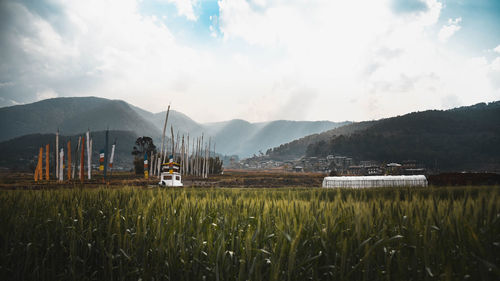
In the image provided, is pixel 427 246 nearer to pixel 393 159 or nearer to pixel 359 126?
pixel 393 159

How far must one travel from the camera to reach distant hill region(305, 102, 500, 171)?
106 m

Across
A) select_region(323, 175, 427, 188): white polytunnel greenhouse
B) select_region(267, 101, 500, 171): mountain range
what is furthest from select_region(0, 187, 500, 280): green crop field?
select_region(267, 101, 500, 171): mountain range

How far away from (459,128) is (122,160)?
16708 cm

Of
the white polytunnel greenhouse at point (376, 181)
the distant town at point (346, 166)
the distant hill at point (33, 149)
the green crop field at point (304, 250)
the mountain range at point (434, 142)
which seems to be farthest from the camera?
the distant hill at point (33, 149)

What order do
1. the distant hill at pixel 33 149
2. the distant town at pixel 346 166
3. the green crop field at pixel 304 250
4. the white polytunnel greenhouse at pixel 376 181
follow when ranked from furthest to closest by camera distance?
the distant hill at pixel 33 149 → the distant town at pixel 346 166 → the white polytunnel greenhouse at pixel 376 181 → the green crop field at pixel 304 250

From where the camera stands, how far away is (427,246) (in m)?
2.92

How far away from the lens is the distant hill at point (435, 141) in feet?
349

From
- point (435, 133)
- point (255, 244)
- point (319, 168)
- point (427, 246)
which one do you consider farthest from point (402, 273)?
point (435, 133)

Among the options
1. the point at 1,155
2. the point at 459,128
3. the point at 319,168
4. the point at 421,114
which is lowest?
the point at 319,168

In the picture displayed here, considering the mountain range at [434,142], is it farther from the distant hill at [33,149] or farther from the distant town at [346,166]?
the distant hill at [33,149]

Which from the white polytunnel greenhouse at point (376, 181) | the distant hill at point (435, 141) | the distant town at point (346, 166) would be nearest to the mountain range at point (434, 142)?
the distant hill at point (435, 141)

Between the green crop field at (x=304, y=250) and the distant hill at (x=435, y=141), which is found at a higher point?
the distant hill at (x=435, y=141)

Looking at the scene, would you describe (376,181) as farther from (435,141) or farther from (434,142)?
(435,141)

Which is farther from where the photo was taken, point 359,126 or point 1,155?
point 359,126
